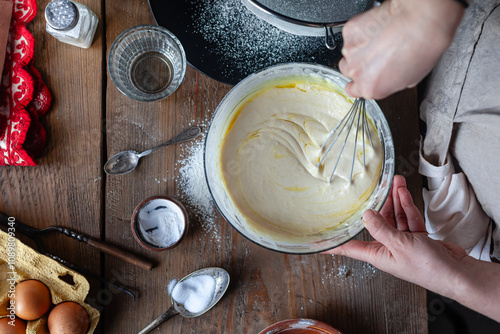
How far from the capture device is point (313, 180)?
0.78 m

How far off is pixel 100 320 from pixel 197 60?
61 cm

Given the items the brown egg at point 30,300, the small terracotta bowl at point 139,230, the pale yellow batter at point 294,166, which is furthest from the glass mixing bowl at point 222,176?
the brown egg at point 30,300

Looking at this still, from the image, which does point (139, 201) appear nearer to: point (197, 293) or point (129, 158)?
point (129, 158)

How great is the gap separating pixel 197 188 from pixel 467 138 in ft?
1.88

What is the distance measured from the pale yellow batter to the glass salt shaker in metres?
0.38

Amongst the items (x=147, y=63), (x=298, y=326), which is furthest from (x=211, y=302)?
(x=147, y=63)

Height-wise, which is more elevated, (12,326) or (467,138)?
(467,138)

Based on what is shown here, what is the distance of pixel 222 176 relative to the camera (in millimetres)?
790

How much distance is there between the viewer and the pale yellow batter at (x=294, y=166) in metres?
0.78

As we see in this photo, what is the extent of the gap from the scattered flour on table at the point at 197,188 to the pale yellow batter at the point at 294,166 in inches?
4.1

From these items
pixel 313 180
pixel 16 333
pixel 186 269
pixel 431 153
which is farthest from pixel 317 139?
pixel 16 333

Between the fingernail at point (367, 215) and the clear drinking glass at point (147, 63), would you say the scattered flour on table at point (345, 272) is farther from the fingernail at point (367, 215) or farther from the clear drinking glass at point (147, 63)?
the clear drinking glass at point (147, 63)

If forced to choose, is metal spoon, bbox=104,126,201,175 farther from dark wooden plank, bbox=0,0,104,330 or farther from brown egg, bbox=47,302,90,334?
brown egg, bbox=47,302,90,334

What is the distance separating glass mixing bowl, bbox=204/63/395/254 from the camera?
76 centimetres
